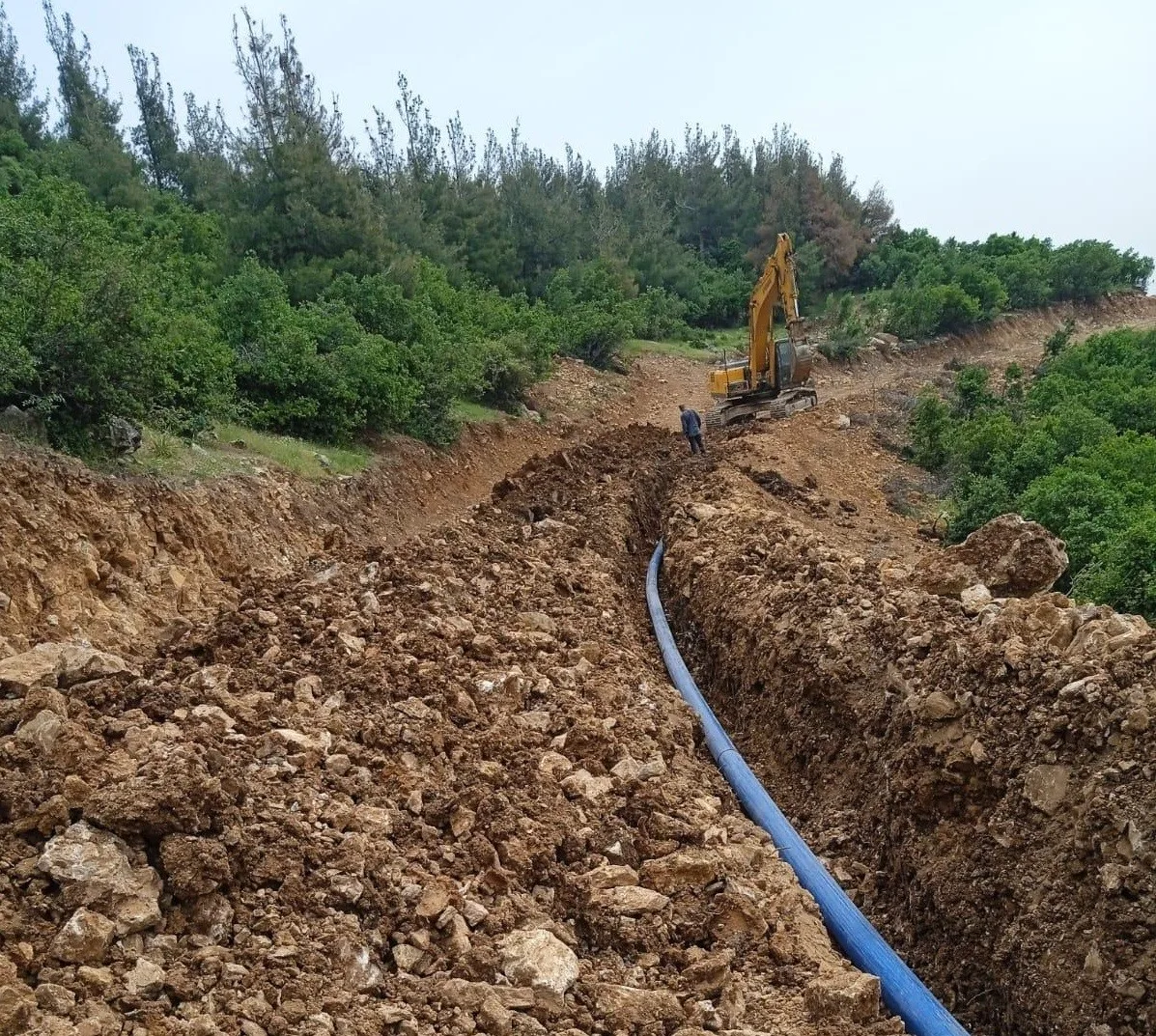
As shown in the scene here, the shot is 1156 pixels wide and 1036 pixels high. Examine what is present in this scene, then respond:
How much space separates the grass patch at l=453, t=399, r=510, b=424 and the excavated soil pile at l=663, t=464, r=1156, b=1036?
977cm

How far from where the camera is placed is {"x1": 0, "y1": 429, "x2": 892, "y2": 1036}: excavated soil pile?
11.2ft

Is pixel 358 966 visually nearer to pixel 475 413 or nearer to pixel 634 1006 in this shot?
pixel 634 1006

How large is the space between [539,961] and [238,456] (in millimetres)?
8669

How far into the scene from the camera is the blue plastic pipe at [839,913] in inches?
155

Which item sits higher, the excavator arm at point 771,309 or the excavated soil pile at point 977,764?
the excavator arm at point 771,309

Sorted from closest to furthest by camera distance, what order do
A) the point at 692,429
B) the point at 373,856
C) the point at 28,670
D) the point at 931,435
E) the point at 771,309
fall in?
the point at 373,856, the point at 28,670, the point at 692,429, the point at 931,435, the point at 771,309

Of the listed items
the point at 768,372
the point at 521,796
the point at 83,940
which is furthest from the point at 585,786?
the point at 768,372

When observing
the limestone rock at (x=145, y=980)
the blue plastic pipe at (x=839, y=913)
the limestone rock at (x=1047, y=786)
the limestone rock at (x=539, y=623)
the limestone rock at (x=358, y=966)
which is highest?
the limestone rock at (x=539, y=623)

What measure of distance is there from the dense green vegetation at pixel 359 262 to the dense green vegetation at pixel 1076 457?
8.38 metres

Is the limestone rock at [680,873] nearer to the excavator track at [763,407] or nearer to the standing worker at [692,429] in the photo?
the standing worker at [692,429]

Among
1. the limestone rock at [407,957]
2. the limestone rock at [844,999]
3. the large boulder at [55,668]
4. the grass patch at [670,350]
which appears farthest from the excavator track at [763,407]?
the limestone rock at [407,957]

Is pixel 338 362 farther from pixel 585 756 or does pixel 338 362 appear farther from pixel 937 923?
pixel 937 923

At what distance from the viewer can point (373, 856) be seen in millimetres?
4102

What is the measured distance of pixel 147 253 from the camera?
575 inches
